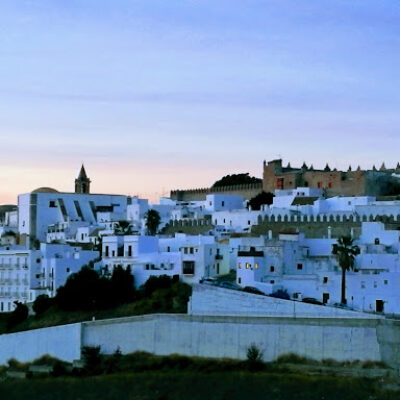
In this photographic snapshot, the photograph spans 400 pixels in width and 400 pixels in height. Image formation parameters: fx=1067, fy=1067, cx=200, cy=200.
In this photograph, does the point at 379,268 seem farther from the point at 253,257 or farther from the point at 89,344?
the point at 89,344

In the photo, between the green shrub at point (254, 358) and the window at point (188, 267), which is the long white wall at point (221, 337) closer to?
the green shrub at point (254, 358)

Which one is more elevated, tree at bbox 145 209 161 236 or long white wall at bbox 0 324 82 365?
tree at bbox 145 209 161 236

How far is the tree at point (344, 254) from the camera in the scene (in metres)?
42.5

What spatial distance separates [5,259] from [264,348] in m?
21.1

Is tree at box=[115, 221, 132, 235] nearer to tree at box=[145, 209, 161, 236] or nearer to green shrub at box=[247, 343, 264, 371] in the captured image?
tree at box=[145, 209, 161, 236]

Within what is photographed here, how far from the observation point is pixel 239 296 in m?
40.2

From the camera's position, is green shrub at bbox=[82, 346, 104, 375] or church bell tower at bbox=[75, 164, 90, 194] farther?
church bell tower at bbox=[75, 164, 90, 194]

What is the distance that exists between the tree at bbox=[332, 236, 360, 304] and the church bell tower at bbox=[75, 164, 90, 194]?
3573 cm

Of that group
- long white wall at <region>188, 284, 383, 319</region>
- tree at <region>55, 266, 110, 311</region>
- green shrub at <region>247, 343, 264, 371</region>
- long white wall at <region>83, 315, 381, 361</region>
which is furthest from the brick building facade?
green shrub at <region>247, 343, 264, 371</region>

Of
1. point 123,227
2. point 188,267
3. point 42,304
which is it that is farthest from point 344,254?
point 123,227

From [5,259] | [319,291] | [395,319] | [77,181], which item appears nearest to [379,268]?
[319,291]

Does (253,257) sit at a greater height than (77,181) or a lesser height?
lesser

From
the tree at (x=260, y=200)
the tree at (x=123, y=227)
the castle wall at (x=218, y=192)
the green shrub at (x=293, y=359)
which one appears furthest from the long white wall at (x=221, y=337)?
the castle wall at (x=218, y=192)

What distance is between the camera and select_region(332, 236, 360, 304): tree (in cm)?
4250
